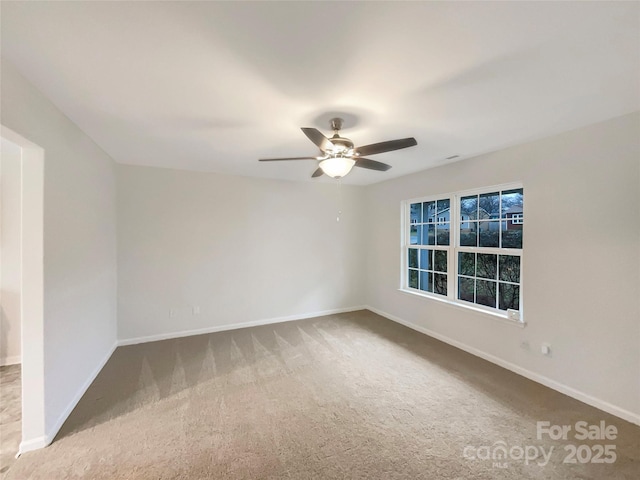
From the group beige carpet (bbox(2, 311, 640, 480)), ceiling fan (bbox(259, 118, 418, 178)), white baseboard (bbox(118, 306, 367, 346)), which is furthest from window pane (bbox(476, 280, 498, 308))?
white baseboard (bbox(118, 306, 367, 346))

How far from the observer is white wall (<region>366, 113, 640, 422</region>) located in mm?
2256

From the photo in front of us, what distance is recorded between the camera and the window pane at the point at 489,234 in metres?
3.34

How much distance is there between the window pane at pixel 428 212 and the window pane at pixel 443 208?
0.11m

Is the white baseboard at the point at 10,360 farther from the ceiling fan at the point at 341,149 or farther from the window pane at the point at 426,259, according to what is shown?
the window pane at the point at 426,259

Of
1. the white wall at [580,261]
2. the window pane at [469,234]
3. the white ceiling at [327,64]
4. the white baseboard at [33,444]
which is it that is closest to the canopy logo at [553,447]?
the white wall at [580,261]

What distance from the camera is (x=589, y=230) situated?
Result: 8.13 ft

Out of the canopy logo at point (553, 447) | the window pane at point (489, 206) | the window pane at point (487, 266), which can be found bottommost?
the canopy logo at point (553, 447)

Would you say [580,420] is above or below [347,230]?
below

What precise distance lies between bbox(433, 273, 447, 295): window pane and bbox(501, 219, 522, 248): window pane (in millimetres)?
1027

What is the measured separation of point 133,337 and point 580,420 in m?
5.01

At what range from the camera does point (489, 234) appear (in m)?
3.42

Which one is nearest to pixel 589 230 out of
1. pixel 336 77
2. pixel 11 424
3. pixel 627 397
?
pixel 627 397

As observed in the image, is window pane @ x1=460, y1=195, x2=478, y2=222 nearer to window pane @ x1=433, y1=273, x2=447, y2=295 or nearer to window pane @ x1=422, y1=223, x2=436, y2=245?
window pane @ x1=422, y1=223, x2=436, y2=245

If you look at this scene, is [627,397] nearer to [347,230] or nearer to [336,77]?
[336,77]
